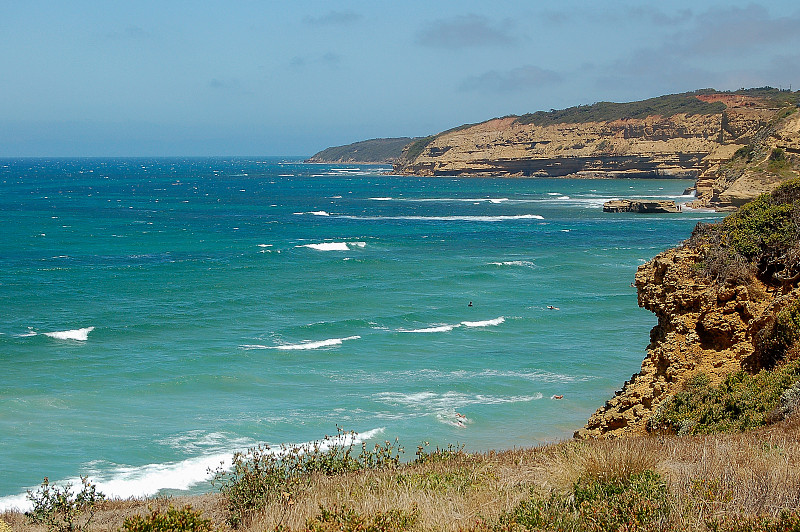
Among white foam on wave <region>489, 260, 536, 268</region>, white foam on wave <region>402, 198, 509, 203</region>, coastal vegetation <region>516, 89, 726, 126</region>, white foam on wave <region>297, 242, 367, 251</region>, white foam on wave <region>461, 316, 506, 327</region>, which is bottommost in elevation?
white foam on wave <region>461, 316, 506, 327</region>

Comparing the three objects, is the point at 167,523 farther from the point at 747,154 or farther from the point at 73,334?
the point at 747,154

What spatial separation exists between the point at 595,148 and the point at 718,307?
135m

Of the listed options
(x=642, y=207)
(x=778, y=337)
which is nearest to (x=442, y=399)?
A: (x=778, y=337)

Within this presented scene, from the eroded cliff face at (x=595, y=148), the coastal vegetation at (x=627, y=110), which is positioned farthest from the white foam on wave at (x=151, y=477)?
the coastal vegetation at (x=627, y=110)

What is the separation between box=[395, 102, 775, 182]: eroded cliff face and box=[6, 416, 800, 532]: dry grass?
4548 inches

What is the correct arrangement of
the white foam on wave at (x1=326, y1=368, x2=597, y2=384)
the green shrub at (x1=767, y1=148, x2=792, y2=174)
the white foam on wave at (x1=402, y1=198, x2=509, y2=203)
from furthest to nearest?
the white foam on wave at (x1=402, y1=198, x2=509, y2=203), the green shrub at (x1=767, y1=148, x2=792, y2=174), the white foam on wave at (x1=326, y1=368, x2=597, y2=384)

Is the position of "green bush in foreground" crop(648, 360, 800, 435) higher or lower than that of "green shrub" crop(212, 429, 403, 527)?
higher

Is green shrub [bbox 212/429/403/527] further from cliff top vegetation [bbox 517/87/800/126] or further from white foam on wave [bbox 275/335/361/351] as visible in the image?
cliff top vegetation [bbox 517/87/800/126]

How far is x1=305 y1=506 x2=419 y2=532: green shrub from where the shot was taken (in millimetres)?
5191

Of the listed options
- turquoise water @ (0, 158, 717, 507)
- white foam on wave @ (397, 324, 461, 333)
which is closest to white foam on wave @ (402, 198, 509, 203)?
turquoise water @ (0, 158, 717, 507)

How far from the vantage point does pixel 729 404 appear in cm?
941

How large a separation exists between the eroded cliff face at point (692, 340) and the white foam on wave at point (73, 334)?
20025 millimetres

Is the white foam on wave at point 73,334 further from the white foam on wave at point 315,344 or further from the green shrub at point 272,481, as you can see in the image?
the green shrub at point 272,481

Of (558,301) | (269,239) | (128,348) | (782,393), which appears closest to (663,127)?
(269,239)
